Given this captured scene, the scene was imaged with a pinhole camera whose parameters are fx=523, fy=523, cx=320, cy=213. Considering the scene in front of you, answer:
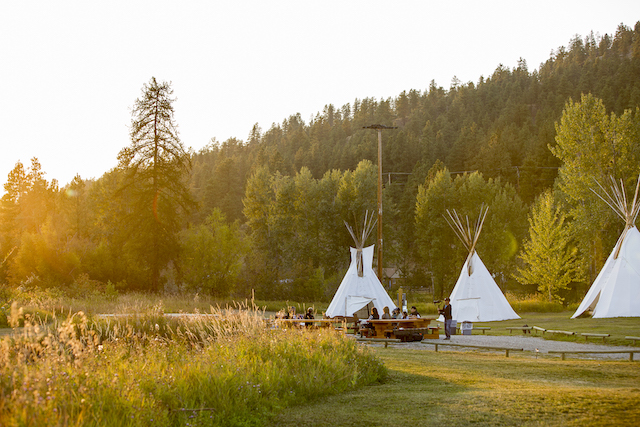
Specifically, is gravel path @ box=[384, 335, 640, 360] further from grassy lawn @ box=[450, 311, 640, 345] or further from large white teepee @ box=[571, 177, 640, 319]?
large white teepee @ box=[571, 177, 640, 319]

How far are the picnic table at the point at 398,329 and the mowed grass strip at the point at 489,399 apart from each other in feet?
18.9

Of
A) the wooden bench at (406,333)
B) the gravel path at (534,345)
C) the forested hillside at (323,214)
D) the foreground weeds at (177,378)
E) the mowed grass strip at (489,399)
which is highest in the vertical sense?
the forested hillside at (323,214)

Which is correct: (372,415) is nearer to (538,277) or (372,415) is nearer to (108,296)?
(108,296)

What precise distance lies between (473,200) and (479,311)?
22.4m

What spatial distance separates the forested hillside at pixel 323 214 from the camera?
29.0 meters

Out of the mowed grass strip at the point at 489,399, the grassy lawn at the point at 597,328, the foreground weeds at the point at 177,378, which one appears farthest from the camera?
the grassy lawn at the point at 597,328

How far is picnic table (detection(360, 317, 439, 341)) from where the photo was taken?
14.2m

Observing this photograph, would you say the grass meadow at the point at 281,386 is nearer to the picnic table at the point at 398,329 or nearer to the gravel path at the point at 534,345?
the gravel path at the point at 534,345

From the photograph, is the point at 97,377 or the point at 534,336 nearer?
the point at 97,377

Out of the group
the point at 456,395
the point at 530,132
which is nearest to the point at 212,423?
the point at 456,395

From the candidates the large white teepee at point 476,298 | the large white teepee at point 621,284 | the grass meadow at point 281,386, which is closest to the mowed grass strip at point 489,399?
the grass meadow at point 281,386

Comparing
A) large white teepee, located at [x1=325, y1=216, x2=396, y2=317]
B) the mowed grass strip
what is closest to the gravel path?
the mowed grass strip

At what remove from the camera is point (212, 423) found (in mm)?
4777

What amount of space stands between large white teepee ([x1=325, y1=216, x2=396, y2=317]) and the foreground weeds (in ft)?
40.3
